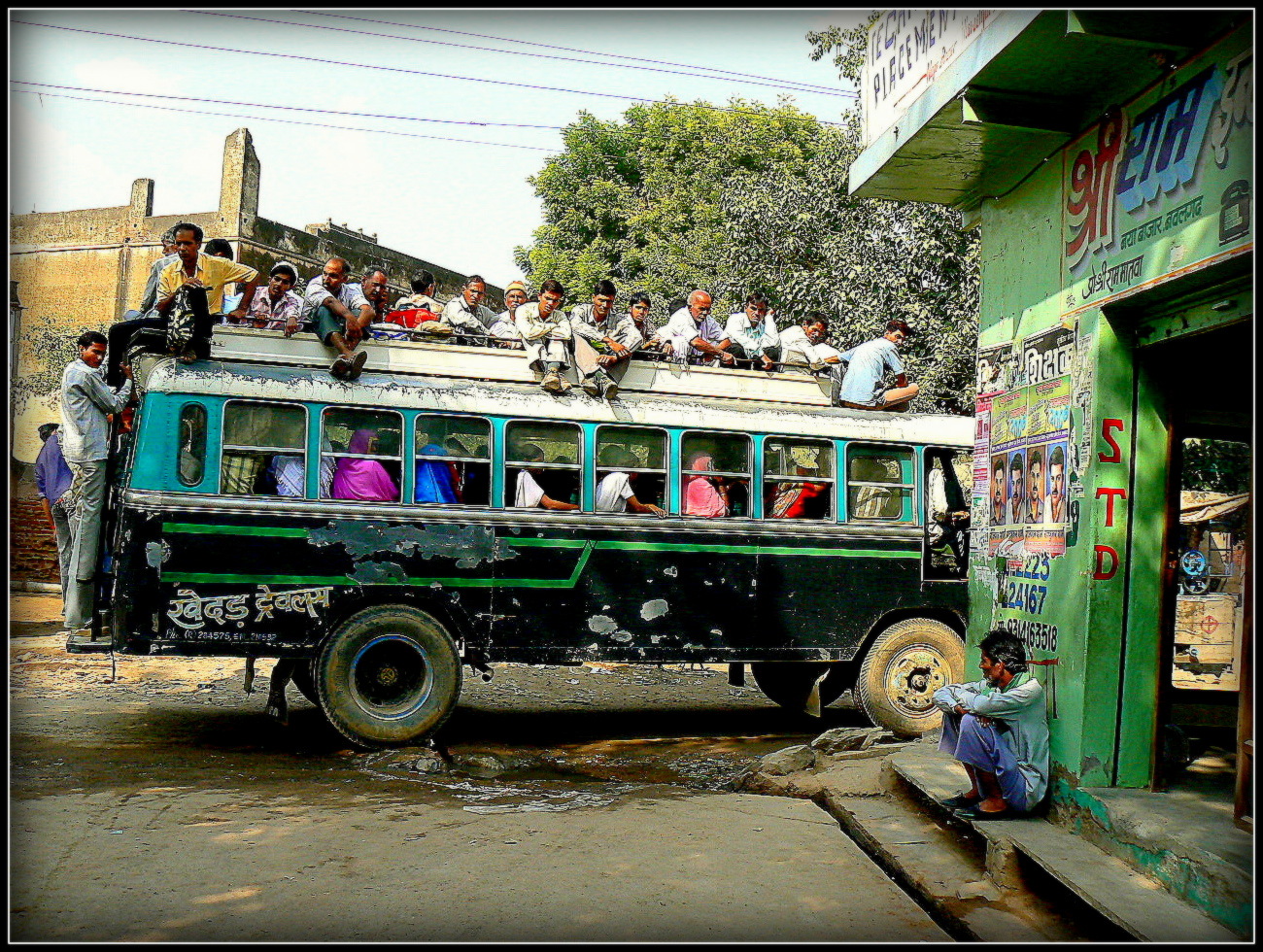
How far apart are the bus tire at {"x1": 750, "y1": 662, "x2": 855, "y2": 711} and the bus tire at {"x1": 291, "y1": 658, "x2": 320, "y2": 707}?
3763 mm

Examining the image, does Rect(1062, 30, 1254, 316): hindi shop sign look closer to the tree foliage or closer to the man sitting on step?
the man sitting on step

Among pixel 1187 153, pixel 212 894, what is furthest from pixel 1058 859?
pixel 212 894

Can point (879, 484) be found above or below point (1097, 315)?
below

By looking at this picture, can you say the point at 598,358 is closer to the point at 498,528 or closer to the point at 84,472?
the point at 498,528

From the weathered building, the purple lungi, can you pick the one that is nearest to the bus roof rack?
the purple lungi

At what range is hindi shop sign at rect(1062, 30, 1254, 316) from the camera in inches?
173

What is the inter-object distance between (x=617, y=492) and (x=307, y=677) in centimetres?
285

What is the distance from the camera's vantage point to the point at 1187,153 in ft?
15.6

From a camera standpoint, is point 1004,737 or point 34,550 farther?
point 34,550

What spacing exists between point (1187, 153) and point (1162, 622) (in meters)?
2.18

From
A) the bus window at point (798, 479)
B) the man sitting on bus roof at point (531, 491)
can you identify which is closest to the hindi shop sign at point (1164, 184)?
the bus window at point (798, 479)

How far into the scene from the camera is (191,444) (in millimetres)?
7922

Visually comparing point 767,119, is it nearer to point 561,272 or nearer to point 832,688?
point 561,272

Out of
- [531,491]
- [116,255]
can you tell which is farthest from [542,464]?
[116,255]
